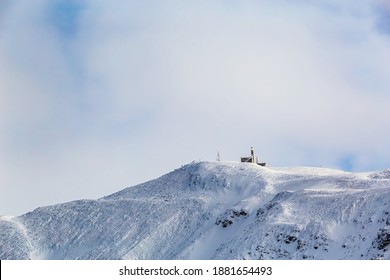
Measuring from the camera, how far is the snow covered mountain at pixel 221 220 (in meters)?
61.9

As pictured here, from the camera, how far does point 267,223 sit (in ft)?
218

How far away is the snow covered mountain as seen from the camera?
61.9m

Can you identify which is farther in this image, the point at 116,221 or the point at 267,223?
the point at 116,221

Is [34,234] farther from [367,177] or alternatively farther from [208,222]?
[367,177]

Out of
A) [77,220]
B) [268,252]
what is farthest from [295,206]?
[77,220]

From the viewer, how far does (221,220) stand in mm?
73062

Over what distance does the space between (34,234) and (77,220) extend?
15.8 ft

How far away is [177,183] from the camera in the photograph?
3433 inches

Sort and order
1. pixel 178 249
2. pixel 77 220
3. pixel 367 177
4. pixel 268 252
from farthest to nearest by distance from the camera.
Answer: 1. pixel 77 220
2. pixel 367 177
3. pixel 178 249
4. pixel 268 252

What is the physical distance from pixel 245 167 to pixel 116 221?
1634cm
